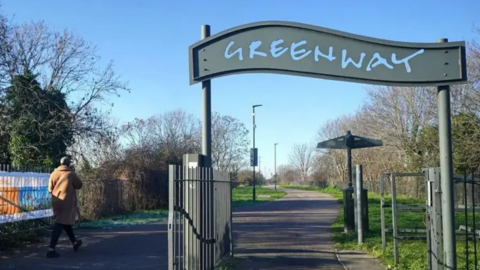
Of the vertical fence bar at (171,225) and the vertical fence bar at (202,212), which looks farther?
the vertical fence bar at (202,212)

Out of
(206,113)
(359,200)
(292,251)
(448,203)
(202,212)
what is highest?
(206,113)

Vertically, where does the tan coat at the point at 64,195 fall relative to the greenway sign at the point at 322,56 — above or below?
below

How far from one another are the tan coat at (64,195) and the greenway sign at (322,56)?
372 centimetres

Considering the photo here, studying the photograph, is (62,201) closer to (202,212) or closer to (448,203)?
(202,212)

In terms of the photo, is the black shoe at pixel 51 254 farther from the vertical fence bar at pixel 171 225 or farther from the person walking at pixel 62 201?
the vertical fence bar at pixel 171 225

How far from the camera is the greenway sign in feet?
23.0

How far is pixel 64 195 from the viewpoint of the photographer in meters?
9.87

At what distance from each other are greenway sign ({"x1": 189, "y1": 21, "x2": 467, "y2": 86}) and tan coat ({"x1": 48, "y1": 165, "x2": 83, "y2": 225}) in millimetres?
3717

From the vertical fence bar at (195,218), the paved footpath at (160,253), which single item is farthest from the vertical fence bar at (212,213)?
the paved footpath at (160,253)

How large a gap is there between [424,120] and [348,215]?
25.9 metres

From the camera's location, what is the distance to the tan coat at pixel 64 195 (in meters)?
9.77

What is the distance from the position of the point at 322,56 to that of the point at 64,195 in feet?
18.5

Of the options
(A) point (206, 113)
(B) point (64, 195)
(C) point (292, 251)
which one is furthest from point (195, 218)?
(C) point (292, 251)

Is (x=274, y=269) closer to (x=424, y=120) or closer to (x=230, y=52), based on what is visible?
(x=230, y=52)
